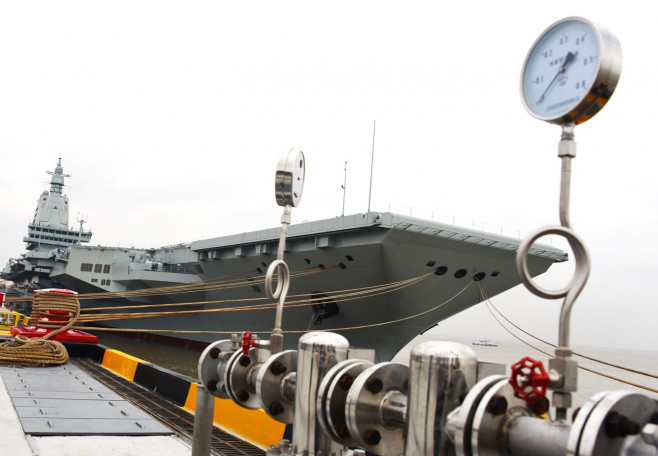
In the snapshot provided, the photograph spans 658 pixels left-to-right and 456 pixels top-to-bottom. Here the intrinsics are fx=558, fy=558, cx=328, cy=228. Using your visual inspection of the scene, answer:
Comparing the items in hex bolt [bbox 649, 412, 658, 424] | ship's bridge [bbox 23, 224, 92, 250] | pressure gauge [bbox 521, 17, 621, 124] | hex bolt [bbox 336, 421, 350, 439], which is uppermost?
ship's bridge [bbox 23, 224, 92, 250]

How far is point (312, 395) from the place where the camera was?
6.56ft

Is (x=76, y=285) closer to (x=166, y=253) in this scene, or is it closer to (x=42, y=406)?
(x=166, y=253)

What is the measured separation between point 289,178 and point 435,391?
153 centimetres

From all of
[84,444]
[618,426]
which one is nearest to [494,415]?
[618,426]

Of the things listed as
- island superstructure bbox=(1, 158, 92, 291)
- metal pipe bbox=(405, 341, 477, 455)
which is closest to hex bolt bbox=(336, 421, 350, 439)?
metal pipe bbox=(405, 341, 477, 455)

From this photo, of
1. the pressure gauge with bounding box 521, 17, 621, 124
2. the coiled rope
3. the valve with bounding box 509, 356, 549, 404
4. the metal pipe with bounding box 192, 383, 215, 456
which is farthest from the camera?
the coiled rope

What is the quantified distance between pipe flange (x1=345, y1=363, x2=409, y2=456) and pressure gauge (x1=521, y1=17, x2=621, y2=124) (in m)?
0.98

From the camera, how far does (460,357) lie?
62.5 inches

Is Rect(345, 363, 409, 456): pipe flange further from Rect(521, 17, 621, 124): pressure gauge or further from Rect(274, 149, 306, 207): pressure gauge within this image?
Rect(274, 149, 306, 207): pressure gauge

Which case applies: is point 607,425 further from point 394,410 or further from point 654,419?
point 394,410

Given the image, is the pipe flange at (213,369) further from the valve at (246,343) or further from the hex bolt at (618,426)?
the hex bolt at (618,426)

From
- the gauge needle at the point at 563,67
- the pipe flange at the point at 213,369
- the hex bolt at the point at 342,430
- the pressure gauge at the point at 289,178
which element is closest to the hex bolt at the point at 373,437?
the hex bolt at the point at 342,430

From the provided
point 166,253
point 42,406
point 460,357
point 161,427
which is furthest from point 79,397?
point 166,253

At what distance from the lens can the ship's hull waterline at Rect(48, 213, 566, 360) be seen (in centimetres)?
1456
